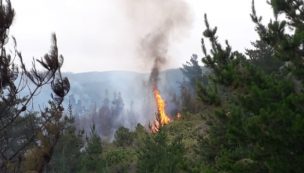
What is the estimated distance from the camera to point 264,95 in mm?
9203

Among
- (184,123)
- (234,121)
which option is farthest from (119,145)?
(234,121)

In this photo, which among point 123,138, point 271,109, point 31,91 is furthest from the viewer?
point 123,138

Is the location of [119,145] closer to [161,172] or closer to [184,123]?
[184,123]

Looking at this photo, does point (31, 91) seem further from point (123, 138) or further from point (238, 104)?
point (123, 138)

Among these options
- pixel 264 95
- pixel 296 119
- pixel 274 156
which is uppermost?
pixel 264 95

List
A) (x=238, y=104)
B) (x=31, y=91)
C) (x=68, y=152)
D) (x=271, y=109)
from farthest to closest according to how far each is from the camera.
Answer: (x=68, y=152)
(x=238, y=104)
(x=271, y=109)
(x=31, y=91)

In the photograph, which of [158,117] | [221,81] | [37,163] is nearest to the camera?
[37,163]

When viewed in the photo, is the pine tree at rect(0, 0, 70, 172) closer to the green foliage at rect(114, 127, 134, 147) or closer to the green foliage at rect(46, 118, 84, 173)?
the green foliage at rect(46, 118, 84, 173)

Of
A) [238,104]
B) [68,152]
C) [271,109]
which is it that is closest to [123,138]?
[68,152]

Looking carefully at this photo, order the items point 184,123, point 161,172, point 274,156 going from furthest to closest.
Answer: point 184,123 < point 161,172 < point 274,156

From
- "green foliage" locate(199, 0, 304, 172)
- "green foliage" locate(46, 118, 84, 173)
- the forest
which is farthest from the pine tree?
"green foliage" locate(46, 118, 84, 173)

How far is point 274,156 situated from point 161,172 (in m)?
10.5

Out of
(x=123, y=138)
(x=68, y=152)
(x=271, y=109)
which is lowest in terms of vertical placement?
(x=271, y=109)

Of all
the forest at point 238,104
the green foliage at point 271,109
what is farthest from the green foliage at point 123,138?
the green foliage at point 271,109
